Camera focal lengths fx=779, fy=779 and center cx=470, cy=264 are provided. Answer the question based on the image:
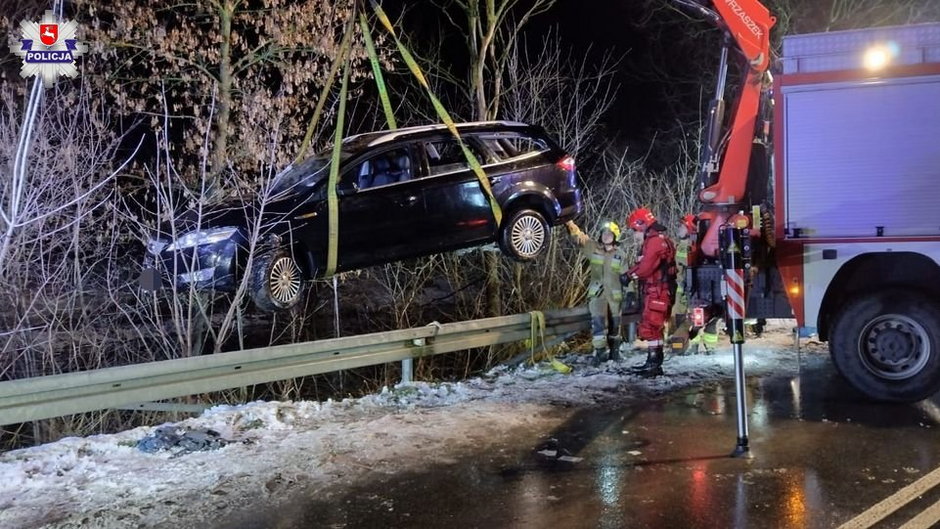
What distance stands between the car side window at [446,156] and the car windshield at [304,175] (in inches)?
32.2

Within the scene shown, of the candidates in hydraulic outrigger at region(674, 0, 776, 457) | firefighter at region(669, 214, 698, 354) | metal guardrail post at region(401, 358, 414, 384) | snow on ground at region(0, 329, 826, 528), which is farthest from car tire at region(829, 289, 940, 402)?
metal guardrail post at region(401, 358, 414, 384)

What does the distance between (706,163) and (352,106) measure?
19.9ft

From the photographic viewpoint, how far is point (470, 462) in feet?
18.2

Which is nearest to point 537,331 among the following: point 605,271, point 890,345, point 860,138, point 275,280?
point 605,271

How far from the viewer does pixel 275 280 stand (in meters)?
6.78

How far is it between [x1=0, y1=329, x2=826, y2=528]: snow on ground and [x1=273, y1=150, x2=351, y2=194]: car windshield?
1969mm

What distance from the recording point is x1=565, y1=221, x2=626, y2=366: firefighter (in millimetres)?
9086

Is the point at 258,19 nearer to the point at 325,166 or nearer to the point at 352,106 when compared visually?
the point at 352,106

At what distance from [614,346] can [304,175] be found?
4215 millimetres

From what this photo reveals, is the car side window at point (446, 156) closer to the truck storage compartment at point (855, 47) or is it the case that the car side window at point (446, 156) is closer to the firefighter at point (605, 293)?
the firefighter at point (605, 293)

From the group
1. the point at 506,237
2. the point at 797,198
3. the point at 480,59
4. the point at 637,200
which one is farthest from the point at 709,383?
the point at 637,200

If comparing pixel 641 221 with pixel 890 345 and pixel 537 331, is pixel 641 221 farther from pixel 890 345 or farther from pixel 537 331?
pixel 890 345

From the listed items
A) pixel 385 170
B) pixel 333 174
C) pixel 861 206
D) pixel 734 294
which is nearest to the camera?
pixel 734 294

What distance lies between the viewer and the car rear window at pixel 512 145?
799 cm
